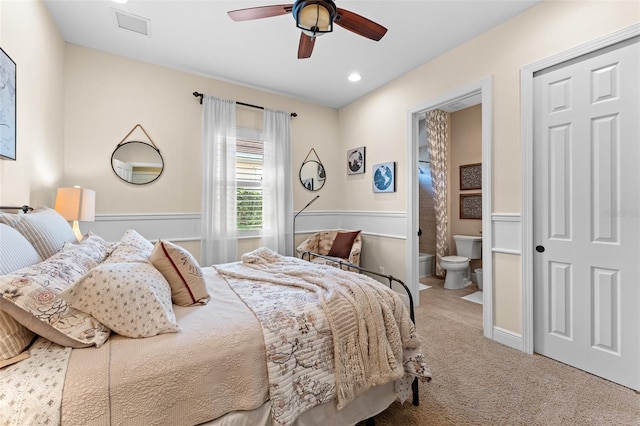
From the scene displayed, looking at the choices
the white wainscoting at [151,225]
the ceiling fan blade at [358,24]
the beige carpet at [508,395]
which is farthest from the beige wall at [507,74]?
the white wainscoting at [151,225]

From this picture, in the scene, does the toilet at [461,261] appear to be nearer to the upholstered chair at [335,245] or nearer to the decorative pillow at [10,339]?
the upholstered chair at [335,245]

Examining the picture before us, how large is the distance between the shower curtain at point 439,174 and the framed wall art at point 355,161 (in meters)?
1.40

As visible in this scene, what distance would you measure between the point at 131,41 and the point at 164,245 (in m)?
2.48

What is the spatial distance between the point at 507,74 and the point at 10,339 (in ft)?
11.6

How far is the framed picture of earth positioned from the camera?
360 centimetres

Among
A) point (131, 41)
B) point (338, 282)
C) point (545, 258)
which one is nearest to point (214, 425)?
point (338, 282)

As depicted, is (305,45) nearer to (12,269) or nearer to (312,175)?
(12,269)

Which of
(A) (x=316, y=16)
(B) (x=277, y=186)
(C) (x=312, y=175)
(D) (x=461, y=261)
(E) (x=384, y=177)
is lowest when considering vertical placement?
(D) (x=461, y=261)

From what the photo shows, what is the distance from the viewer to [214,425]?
1.07 m

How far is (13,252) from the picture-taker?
115cm

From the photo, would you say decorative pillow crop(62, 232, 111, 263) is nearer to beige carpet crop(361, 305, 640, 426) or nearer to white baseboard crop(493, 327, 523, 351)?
beige carpet crop(361, 305, 640, 426)

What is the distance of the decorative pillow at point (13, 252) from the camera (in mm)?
1080

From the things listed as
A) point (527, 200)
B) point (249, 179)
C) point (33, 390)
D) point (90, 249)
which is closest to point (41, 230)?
point (90, 249)

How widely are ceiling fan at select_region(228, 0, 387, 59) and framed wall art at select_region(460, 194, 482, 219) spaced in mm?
3505
